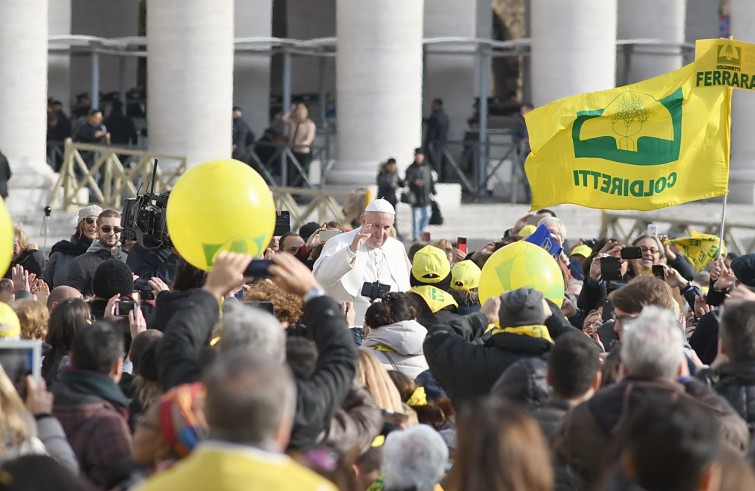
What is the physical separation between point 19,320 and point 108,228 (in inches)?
147

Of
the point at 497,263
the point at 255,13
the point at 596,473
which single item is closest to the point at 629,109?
the point at 497,263

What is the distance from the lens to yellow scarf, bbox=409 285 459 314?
10273mm

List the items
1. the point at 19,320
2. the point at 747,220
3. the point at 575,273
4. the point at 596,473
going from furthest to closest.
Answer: the point at 747,220 < the point at 575,273 < the point at 19,320 < the point at 596,473

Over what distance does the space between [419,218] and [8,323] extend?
A: 55.6ft

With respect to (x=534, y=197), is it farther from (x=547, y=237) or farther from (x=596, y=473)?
(x=596, y=473)

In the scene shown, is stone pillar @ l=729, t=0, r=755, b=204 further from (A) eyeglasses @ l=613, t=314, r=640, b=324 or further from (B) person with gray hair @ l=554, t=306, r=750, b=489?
(B) person with gray hair @ l=554, t=306, r=750, b=489

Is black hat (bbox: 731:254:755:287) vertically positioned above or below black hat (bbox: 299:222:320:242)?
Answer: above

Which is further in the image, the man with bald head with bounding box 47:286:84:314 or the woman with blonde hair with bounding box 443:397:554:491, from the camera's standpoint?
the man with bald head with bounding box 47:286:84:314

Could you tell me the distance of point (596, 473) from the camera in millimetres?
5914

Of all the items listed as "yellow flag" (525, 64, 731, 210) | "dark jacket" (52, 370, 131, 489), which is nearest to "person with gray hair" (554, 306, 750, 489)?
"dark jacket" (52, 370, 131, 489)

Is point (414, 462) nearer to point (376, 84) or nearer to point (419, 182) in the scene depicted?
point (419, 182)

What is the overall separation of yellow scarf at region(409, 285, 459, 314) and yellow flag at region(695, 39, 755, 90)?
3362mm

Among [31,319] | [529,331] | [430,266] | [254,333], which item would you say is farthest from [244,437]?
[430,266]

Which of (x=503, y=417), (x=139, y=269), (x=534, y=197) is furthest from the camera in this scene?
(x=534, y=197)
